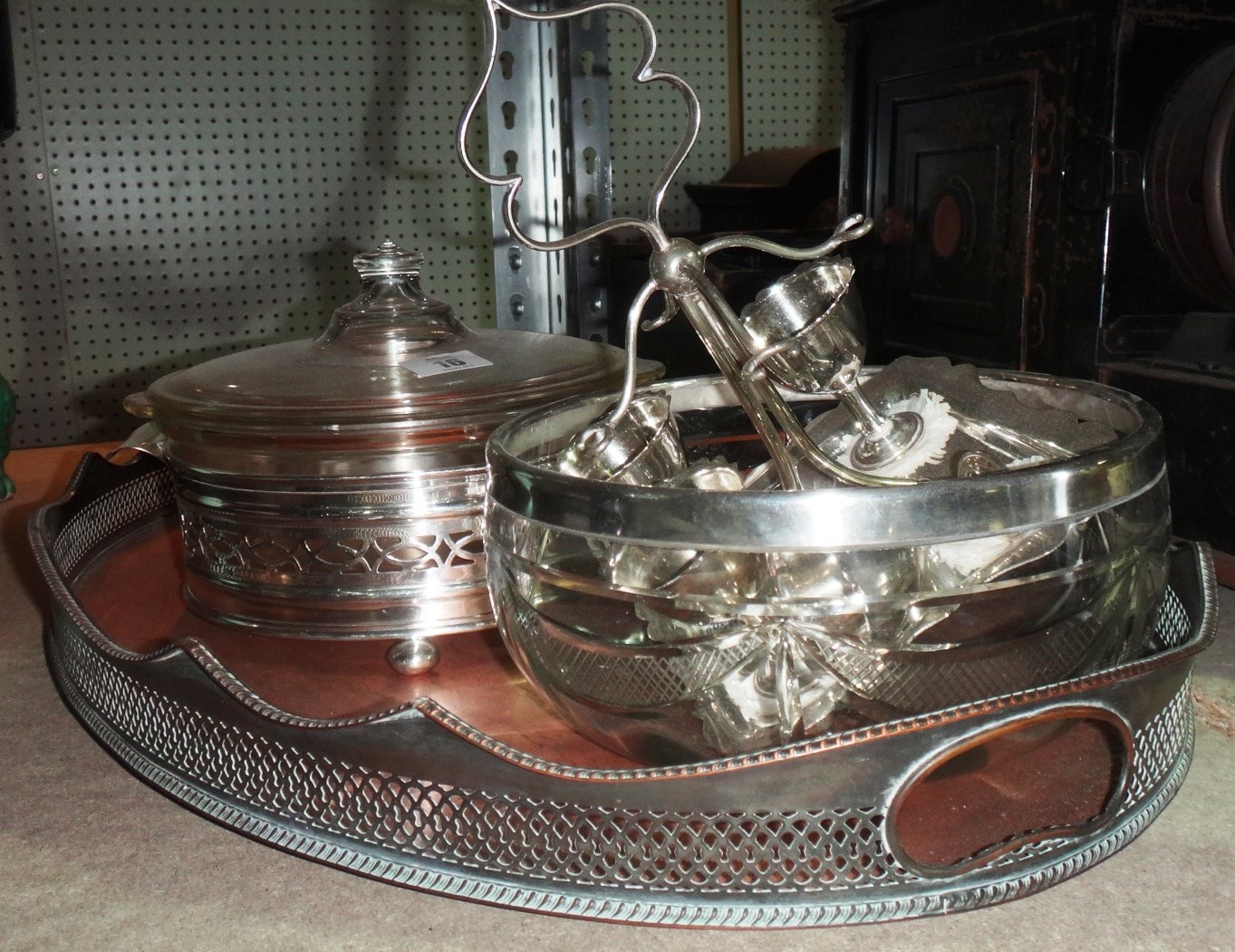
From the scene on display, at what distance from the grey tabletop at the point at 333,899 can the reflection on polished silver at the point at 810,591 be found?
0.26ft

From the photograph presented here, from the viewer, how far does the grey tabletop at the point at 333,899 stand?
444 mm

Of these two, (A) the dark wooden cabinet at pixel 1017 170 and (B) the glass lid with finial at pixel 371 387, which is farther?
(A) the dark wooden cabinet at pixel 1017 170

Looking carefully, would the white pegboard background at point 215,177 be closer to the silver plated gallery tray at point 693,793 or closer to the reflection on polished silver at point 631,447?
the silver plated gallery tray at point 693,793

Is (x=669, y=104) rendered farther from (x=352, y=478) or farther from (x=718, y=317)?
(x=718, y=317)

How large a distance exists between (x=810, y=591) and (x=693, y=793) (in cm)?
8

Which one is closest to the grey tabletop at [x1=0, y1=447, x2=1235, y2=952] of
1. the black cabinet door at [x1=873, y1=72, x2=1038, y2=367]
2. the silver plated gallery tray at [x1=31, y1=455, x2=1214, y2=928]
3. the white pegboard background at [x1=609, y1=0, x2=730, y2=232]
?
the silver plated gallery tray at [x1=31, y1=455, x2=1214, y2=928]

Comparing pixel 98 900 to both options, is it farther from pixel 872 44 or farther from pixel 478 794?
pixel 872 44

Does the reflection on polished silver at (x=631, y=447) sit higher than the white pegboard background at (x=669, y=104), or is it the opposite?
the white pegboard background at (x=669, y=104)

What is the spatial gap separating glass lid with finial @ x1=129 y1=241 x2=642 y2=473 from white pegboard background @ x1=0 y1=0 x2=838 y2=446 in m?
1.23

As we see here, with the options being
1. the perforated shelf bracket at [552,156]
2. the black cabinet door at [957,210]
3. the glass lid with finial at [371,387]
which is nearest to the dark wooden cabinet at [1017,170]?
the black cabinet door at [957,210]

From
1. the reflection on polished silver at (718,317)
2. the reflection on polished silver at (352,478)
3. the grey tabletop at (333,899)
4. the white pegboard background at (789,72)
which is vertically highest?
the white pegboard background at (789,72)

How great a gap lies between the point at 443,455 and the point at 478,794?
25cm

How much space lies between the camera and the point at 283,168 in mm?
1939

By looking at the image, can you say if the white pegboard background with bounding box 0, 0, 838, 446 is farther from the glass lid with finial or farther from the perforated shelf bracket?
the glass lid with finial
